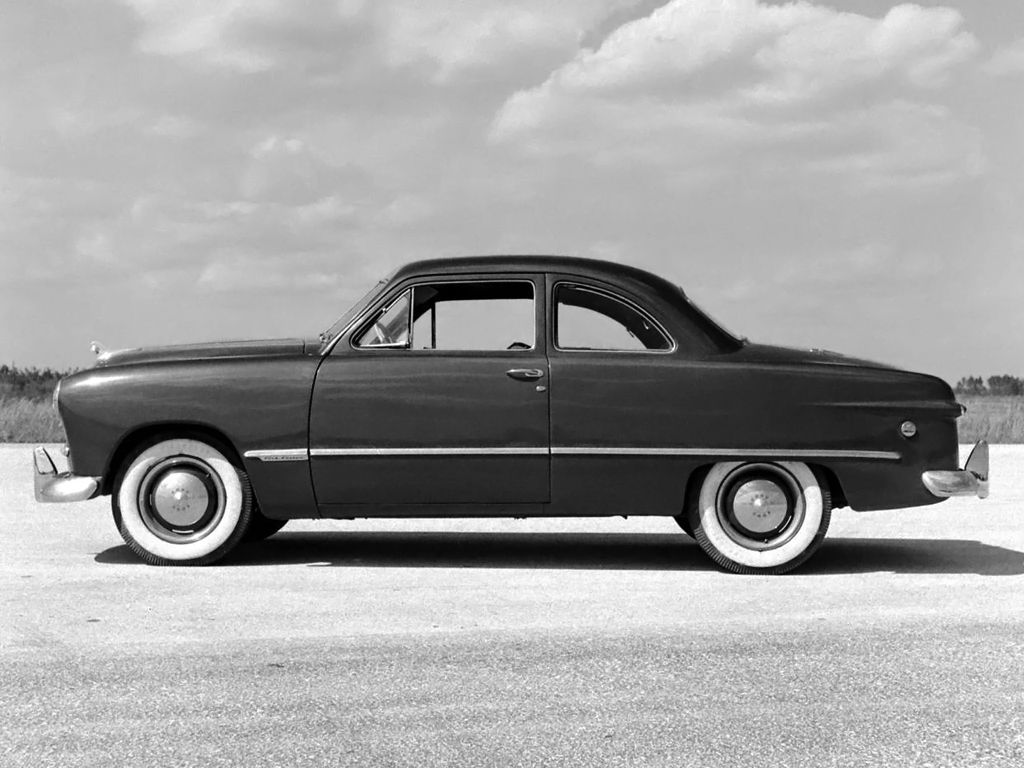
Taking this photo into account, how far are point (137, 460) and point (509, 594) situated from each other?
2.43m

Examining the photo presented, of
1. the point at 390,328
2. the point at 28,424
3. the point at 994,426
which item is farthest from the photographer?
the point at 994,426

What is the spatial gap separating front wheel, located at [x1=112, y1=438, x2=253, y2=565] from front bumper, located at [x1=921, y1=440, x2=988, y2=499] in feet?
12.7

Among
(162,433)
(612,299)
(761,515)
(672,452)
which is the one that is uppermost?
(612,299)

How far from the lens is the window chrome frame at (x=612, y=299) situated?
7465 millimetres

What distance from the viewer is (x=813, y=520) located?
7.35 metres

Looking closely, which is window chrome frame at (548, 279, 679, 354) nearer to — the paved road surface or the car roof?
the car roof

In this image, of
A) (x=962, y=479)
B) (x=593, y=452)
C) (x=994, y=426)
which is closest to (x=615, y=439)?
(x=593, y=452)

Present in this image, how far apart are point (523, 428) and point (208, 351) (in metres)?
1.98

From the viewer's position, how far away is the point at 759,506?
24.2ft

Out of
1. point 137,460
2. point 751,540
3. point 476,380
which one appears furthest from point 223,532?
point 751,540

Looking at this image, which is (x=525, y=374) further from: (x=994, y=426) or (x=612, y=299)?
(x=994, y=426)

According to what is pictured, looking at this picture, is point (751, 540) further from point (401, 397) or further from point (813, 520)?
point (401, 397)

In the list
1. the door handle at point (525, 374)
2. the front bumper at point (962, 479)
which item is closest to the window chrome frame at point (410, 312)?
the door handle at point (525, 374)

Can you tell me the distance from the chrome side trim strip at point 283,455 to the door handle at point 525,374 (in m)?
1.24
